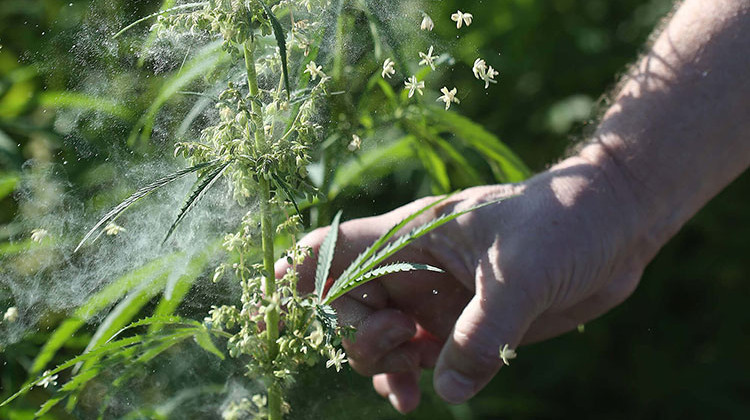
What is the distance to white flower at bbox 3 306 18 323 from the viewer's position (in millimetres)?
1122

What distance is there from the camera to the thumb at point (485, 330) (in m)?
1.36

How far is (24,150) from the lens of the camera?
1.52 metres

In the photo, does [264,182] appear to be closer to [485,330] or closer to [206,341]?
[206,341]

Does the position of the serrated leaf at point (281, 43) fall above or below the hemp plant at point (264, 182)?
above

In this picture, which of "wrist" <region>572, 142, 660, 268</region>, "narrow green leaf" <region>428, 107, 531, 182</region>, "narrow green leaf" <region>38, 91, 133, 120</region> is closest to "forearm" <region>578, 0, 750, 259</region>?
"wrist" <region>572, 142, 660, 268</region>

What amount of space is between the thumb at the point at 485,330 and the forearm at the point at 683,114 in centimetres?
35

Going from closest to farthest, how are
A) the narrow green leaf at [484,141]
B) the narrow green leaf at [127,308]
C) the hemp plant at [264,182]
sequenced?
the hemp plant at [264,182] < the narrow green leaf at [127,308] < the narrow green leaf at [484,141]

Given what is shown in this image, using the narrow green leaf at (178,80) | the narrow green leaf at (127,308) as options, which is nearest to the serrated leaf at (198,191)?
the narrow green leaf at (178,80)

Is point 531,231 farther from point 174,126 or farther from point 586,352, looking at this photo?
point 586,352

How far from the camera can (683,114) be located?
1562mm

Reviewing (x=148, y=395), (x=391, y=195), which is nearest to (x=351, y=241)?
(x=148, y=395)

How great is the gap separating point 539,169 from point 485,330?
1249mm

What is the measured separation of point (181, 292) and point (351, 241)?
325 mm

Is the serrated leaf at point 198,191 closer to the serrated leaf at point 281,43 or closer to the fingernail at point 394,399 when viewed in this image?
the serrated leaf at point 281,43
